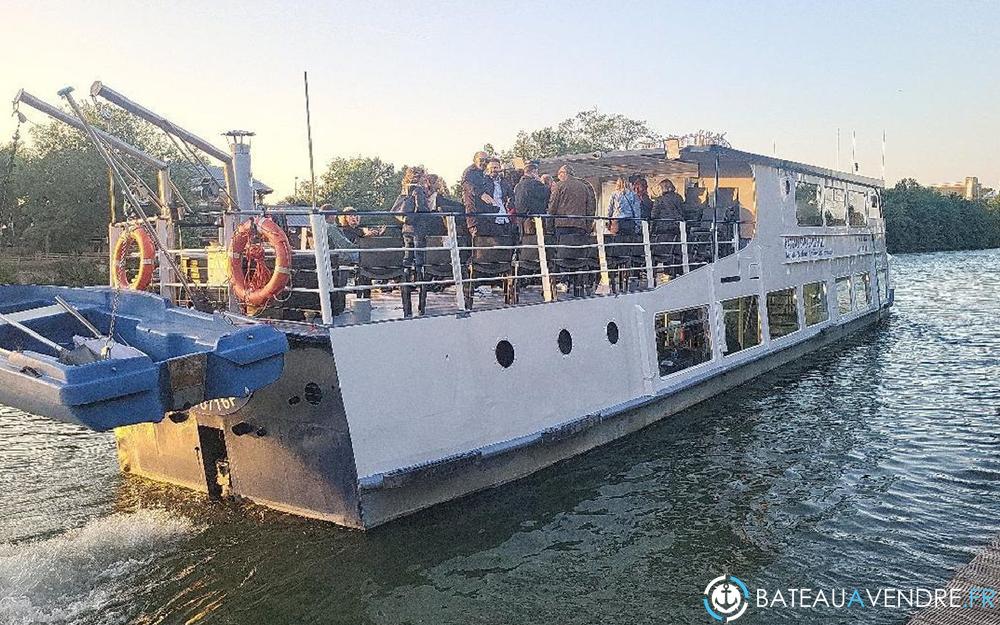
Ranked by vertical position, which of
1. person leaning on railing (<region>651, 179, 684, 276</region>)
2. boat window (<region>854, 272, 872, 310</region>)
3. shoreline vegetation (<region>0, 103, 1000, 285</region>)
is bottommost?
boat window (<region>854, 272, 872, 310</region>)

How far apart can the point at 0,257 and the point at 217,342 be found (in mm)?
45559

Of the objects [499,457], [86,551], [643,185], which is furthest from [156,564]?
[643,185]

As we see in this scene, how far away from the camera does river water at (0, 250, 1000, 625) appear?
264 inches

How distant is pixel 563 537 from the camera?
26.4ft

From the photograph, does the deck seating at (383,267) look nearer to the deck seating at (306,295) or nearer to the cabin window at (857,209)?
the deck seating at (306,295)

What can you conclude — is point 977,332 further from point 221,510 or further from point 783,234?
point 221,510

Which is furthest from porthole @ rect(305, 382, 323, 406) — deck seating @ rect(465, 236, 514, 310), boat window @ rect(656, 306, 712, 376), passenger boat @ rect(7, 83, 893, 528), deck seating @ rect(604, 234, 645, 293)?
boat window @ rect(656, 306, 712, 376)

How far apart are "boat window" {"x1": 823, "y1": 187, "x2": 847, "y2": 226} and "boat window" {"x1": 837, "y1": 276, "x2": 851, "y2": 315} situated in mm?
1503

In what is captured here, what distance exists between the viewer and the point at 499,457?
29.0 ft

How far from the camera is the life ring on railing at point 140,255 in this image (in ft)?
29.2

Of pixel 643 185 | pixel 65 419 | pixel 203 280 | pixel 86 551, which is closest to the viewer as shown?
pixel 65 419

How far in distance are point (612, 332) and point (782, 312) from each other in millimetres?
6928

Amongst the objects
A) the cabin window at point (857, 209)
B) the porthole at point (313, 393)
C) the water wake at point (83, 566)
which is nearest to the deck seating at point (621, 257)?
the porthole at point (313, 393)

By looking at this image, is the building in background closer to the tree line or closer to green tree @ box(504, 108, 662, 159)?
the tree line
